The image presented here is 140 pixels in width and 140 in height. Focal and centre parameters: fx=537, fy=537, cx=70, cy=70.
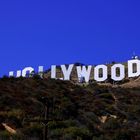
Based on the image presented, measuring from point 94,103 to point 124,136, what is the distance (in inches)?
564

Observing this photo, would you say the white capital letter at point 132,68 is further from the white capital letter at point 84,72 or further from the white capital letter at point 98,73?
the white capital letter at point 84,72

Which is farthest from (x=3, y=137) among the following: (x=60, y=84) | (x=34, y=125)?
(x=60, y=84)

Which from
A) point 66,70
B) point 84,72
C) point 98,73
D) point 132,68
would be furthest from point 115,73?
point 66,70

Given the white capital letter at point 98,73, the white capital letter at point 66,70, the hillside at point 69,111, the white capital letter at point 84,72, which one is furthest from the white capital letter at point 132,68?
the hillside at point 69,111

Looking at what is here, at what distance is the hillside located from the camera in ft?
120

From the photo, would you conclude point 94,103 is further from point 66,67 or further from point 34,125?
point 66,67

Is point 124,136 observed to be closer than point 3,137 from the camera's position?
No

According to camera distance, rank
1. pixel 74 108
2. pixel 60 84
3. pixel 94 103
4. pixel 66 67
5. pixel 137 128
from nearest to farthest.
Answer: pixel 137 128
pixel 74 108
pixel 94 103
pixel 60 84
pixel 66 67

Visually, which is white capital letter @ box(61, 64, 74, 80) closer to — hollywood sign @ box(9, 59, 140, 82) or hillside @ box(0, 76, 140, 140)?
hollywood sign @ box(9, 59, 140, 82)

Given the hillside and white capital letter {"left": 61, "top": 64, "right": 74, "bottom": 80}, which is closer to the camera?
the hillside

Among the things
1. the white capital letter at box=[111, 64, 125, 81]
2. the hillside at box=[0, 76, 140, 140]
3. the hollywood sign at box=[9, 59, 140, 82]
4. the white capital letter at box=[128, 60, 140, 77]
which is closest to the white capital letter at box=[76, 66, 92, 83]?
the hollywood sign at box=[9, 59, 140, 82]

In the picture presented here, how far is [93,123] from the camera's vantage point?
42.8 m

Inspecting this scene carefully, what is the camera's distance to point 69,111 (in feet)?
151

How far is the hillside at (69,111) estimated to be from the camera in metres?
36.5
